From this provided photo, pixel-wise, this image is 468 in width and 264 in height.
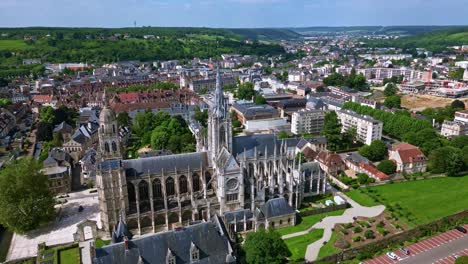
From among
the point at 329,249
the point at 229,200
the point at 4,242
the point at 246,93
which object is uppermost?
the point at 246,93

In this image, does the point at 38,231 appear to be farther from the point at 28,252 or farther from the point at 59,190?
the point at 59,190

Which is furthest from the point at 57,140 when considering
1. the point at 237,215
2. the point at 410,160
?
the point at 410,160

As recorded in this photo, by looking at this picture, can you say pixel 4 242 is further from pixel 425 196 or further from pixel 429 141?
pixel 429 141

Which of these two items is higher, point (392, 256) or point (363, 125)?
point (363, 125)

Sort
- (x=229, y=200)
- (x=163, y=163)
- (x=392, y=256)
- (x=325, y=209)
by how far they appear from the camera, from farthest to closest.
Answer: (x=325, y=209)
(x=163, y=163)
(x=229, y=200)
(x=392, y=256)

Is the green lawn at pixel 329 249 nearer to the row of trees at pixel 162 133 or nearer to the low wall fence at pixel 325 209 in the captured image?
the low wall fence at pixel 325 209

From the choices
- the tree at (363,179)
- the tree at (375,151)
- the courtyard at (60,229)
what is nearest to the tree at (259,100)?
the tree at (375,151)
